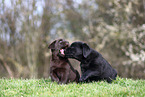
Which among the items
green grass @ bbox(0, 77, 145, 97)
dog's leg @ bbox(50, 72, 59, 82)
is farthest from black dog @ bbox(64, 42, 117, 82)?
dog's leg @ bbox(50, 72, 59, 82)

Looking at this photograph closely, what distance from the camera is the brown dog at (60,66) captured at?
555 cm

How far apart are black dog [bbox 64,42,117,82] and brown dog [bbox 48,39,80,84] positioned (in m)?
0.18

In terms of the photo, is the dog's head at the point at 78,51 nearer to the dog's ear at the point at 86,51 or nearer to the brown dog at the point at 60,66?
A: the dog's ear at the point at 86,51

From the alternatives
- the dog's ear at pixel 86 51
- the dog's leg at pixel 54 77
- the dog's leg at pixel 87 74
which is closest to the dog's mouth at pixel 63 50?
the dog's ear at pixel 86 51

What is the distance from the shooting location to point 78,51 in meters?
5.82

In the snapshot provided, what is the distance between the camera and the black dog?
18.5ft

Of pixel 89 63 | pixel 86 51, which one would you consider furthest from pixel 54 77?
pixel 86 51

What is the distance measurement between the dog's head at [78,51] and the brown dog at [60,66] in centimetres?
19

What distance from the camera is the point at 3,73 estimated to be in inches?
586

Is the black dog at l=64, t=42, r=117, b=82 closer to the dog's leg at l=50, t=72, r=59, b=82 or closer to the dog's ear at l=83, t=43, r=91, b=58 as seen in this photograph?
the dog's ear at l=83, t=43, r=91, b=58

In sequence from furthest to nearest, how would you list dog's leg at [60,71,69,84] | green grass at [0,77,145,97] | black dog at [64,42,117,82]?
black dog at [64,42,117,82] < dog's leg at [60,71,69,84] < green grass at [0,77,145,97]

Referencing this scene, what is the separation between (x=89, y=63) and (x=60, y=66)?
85 cm

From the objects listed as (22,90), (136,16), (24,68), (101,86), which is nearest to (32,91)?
(22,90)

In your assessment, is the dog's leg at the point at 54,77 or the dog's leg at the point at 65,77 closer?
the dog's leg at the point at 65,77
